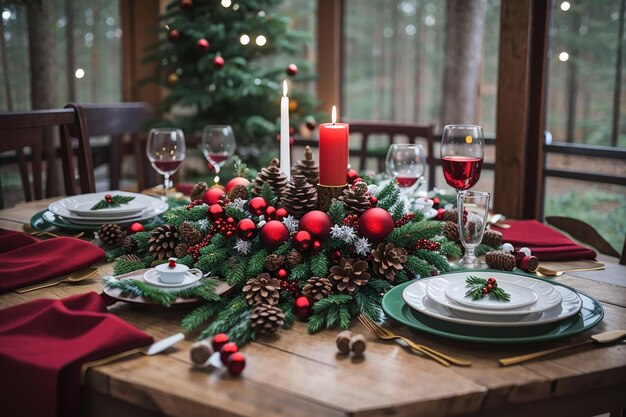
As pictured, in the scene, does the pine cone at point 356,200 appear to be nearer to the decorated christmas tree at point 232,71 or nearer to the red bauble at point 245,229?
the red bauble at point 245,229

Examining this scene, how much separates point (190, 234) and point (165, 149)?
57cm

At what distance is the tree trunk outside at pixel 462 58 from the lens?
16.1 feet

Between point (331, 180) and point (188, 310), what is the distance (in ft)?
1.17

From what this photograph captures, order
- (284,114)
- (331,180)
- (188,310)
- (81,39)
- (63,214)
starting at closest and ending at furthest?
(188,310), (331,180), (284,114), (63,214), (81,39)

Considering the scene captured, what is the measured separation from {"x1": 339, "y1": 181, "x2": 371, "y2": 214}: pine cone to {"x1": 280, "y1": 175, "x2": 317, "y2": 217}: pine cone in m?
0.06

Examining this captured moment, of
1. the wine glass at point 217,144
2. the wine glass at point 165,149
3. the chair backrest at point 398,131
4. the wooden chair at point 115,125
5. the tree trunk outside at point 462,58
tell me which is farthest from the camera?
the tree trunk outside at point 462,58

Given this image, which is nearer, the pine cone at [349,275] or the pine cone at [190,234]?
the pine cone at [349,275]

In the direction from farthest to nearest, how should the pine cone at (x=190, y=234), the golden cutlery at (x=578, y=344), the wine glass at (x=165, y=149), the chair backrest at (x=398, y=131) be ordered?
the chair backrest at (x=398, y=131)
the wine glass at (x=165, y=149)
the pine cone at (x=190, y=234)
the golden cutlery at (x=578, y=344)

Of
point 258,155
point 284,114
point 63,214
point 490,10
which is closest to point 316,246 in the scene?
point 284,114

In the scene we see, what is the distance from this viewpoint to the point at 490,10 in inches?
217

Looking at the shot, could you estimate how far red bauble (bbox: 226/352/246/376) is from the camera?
0.82 metres

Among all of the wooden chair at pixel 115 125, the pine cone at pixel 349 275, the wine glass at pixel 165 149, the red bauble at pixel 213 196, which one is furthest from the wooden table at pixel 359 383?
the wooden chair at pixel 115 125

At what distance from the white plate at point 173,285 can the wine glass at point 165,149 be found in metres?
0.68

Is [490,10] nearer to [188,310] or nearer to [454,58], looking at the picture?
[454,58]
